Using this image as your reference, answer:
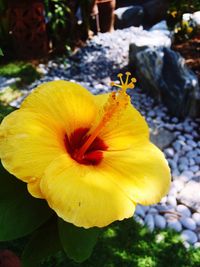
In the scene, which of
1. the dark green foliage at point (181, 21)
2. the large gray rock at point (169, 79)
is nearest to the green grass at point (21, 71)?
the large gray rock at point (169, 79)

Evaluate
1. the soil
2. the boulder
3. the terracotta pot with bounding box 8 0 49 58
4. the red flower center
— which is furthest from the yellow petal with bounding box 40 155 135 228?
the boulder

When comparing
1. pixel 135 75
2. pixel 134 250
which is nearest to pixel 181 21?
pixel 135 75

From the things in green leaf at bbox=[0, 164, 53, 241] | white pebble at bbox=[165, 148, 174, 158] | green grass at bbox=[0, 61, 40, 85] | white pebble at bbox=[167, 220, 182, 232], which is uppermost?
green leaf at bbox=[0, 164, 53, 241]

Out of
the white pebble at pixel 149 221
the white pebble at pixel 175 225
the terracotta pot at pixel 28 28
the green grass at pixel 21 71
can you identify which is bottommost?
the white pebble at pixel 175 225

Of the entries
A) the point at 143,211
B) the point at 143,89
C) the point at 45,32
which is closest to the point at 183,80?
the point at 143,89

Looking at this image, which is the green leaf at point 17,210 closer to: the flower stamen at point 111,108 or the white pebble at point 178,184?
the flower stamen at point 111,108

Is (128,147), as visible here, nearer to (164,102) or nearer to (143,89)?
(164,102)

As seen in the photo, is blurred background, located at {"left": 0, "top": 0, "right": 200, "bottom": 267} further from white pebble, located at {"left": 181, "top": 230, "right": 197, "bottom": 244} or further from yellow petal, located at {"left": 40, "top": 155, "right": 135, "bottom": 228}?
yellow petal, located at {"left": 40, "top": 155, "right": 135, "bottom": 228}
